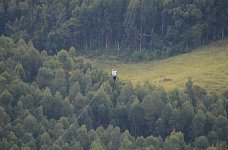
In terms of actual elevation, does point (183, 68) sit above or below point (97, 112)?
above

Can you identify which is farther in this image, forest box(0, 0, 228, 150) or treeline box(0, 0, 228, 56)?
treeline box(0, 0, 228, 56)

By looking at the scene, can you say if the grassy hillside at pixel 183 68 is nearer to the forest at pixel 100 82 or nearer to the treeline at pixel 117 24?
the forest at pixel 100 82

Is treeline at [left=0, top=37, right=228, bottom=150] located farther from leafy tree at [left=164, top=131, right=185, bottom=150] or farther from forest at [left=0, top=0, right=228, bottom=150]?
forest at [left=0, top=0, right=228, bottom=150]

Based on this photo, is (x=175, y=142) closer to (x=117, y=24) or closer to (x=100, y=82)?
(x=100, y=82)

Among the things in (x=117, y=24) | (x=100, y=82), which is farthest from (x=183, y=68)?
(x=117, y=24)

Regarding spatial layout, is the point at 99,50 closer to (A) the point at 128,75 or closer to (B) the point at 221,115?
(A) the point at 128,75

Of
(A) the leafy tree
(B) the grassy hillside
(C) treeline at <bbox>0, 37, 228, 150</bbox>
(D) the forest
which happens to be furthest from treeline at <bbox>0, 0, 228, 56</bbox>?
(A) the leafy tree
